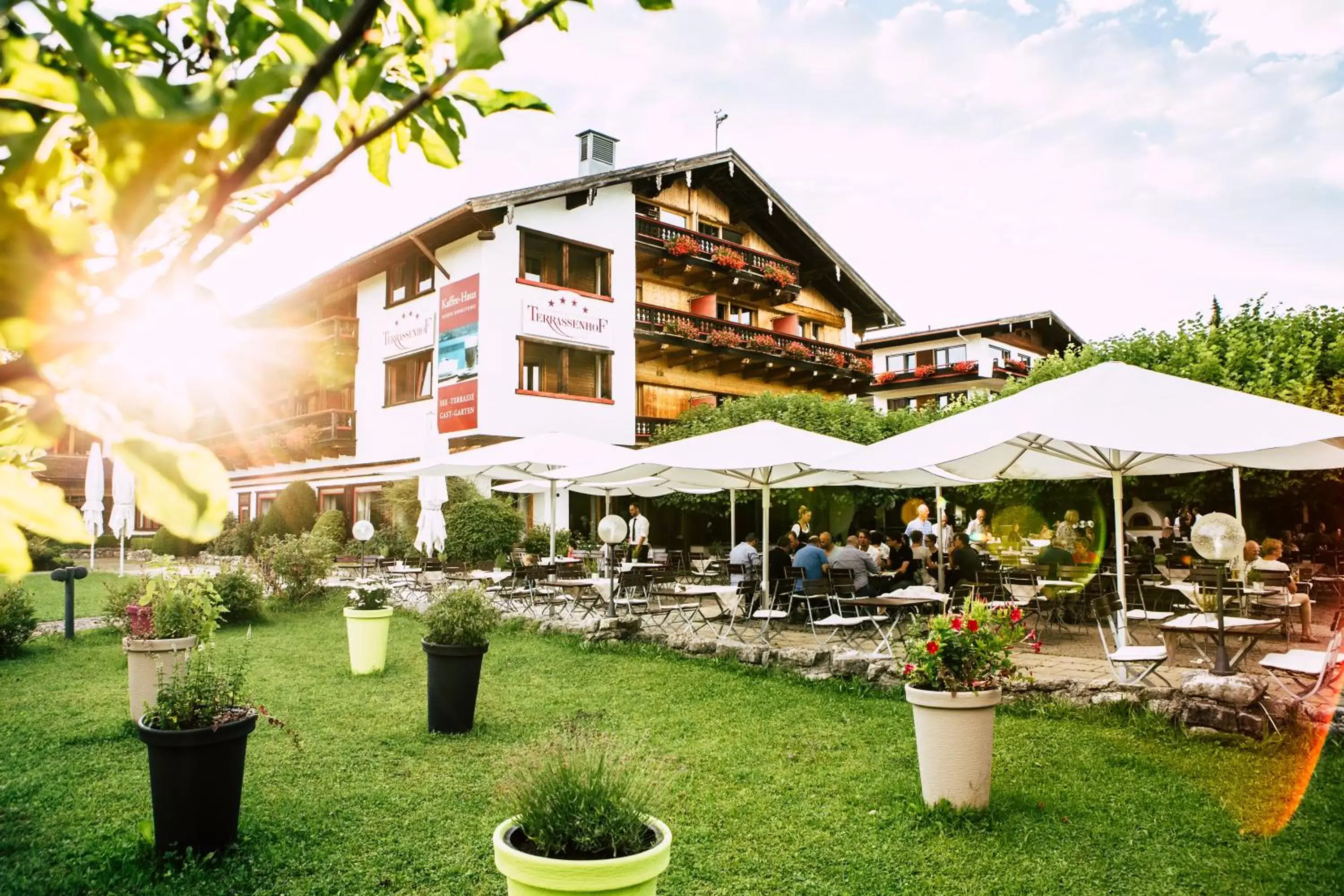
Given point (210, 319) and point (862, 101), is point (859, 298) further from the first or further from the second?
point (210, 319)

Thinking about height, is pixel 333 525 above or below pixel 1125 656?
above

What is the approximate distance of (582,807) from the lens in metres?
3.52

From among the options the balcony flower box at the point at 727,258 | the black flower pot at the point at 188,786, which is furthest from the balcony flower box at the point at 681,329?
the black flower pot at the point at 188,786

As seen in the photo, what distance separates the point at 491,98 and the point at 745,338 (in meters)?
28.1

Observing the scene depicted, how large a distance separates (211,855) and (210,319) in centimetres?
489

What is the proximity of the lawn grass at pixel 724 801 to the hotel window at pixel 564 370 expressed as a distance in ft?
53.4

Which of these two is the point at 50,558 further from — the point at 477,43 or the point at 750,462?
the point at 477,43

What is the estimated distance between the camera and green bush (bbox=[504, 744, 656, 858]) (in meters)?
3.47

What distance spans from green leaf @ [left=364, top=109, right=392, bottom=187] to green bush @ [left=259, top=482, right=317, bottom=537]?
2707cm

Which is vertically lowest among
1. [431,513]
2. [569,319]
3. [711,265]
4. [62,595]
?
[62,595]

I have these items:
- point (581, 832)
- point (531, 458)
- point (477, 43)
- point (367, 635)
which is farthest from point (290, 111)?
point (531, 458)

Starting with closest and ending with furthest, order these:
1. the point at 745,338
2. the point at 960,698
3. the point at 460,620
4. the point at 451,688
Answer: the point at 960,698
the point at 451,688
the point at 460,620
the point at 745,338

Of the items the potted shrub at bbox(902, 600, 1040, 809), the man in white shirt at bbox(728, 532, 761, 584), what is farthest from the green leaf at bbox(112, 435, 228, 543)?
the man in white shirt at bbox(728, 532, 761, 584)

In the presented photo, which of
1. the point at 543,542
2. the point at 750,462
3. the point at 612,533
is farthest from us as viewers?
the point at 543,542
